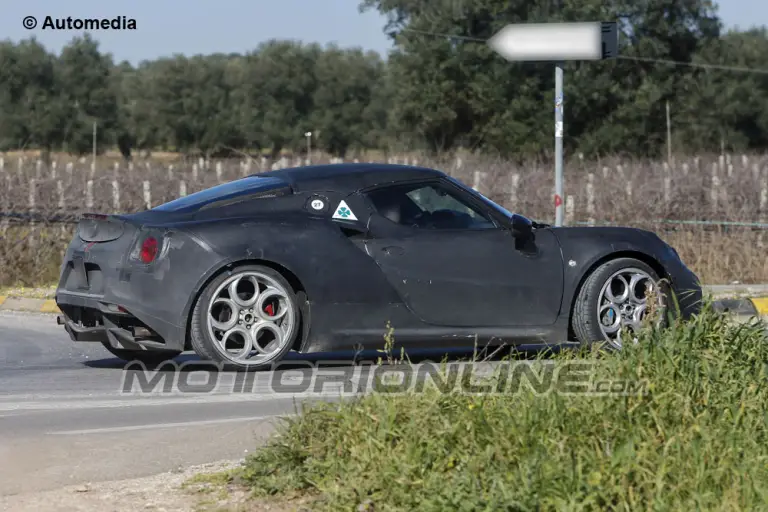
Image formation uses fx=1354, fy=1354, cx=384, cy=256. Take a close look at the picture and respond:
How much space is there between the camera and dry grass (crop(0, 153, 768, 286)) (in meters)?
16.2

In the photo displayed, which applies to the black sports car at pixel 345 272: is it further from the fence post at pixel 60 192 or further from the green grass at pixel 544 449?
the fence post at pixel 60 192

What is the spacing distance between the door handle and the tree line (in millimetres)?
40144

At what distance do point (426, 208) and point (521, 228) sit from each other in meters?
0.65

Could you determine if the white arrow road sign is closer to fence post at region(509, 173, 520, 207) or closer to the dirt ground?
fence post at region(509, 173, 520, 207)

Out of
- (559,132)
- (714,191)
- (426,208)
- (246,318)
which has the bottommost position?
(246,318)

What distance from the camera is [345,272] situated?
345 inches

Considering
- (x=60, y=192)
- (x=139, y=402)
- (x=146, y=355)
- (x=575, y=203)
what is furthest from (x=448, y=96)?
(x=139, y=402)

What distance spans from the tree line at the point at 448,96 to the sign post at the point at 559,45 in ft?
109

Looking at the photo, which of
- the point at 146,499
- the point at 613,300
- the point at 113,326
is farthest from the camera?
the point at 613,300

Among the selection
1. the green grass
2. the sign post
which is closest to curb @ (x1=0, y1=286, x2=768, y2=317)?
the sign post

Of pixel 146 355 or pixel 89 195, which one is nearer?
pixel 146 355

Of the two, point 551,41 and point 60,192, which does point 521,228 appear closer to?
point 551,41

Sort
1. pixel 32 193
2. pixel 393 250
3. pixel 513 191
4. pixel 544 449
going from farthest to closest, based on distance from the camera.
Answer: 1. pixel 513 191
2. pixel 32 193
3. pixel 393 250
4. pixel 544 449

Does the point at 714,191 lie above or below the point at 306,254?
above
